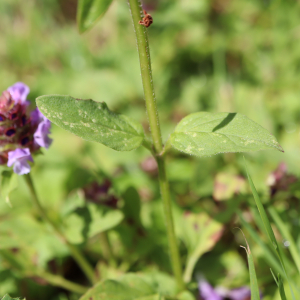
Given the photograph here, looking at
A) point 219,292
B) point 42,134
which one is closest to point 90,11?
point 42,134

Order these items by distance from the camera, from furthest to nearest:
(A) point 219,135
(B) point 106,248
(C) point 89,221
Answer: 1. (B) point 106,248
2. (C) point 89,221
3. (A) point 219,135

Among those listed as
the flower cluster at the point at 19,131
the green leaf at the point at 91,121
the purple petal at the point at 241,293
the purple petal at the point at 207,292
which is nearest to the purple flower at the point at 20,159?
the flower cluster at the point at 19,131

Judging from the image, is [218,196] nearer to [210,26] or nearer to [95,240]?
[95,240]

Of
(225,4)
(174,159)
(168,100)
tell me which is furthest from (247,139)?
(225,4)

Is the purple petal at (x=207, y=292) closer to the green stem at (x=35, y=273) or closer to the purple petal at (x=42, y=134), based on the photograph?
the green stem at (x=35, y=273)

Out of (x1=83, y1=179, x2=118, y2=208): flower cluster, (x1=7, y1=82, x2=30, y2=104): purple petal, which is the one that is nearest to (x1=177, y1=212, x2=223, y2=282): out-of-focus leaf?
(x1=83, y1=179, x2=118, y2=208): flower cluster

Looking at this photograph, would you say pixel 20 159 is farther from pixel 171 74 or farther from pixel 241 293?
pixel 171 74

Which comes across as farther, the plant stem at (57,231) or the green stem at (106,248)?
the green stem at (106,248)
